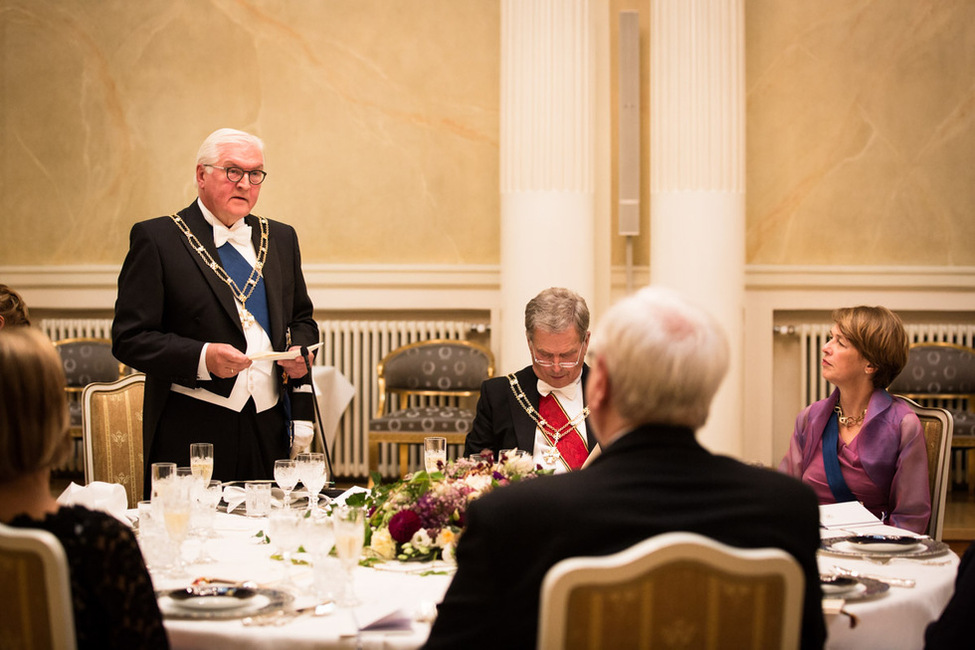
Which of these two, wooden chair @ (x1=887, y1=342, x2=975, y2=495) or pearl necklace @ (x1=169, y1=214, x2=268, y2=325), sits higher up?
pearl necklace @ (x1=169, y1=214, x2=268, y2=325)

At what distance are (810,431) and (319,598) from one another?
1.76m

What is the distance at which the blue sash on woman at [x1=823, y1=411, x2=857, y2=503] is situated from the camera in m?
3.03

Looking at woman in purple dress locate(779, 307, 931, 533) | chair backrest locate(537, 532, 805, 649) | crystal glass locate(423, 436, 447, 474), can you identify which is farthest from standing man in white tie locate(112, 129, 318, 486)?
chair backrest locate(537, 532, 805, 649)

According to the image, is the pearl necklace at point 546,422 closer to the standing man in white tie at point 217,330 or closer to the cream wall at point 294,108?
the standing man in white tie at point 217,330

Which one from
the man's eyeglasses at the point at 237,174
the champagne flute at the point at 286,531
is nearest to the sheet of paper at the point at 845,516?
the champagne flute at the point at 286,531

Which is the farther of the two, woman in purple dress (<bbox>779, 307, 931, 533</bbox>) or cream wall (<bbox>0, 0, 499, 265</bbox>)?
cream wall (<bbox>0, 0, 499, 265</bbox>)

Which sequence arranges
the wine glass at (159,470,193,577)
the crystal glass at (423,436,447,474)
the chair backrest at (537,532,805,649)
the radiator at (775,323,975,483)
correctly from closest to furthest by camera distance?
1. the chair backrest at (537,532,805,649)
2. the wine glass at (159,470,193,577)
3. the crystal glass at (423,436,447,474)
4. the radiator at (775,323,975,483)

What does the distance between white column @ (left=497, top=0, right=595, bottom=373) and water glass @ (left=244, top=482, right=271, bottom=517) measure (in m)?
3.26

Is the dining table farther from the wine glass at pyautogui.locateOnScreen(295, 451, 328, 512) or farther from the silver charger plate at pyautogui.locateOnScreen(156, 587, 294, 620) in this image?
the wine glass at pyautogui.locateOnScreen(295, 451, 328, 512)

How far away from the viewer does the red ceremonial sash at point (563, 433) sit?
3100 mm

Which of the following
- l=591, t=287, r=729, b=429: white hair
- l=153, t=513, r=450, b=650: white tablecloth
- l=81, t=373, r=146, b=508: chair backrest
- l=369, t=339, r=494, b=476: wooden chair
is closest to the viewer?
l=591, t=287, r=729, b=429: white hair

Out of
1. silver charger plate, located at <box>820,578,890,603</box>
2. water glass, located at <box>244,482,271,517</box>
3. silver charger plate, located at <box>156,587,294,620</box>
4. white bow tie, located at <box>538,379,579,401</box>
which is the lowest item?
silver charger plate, located at <box>820,578,890,603</box>

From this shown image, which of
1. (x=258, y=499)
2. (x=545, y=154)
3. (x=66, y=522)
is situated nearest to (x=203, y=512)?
(x=258, y=499)

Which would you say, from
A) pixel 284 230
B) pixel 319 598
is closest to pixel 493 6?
pixel 284 230
